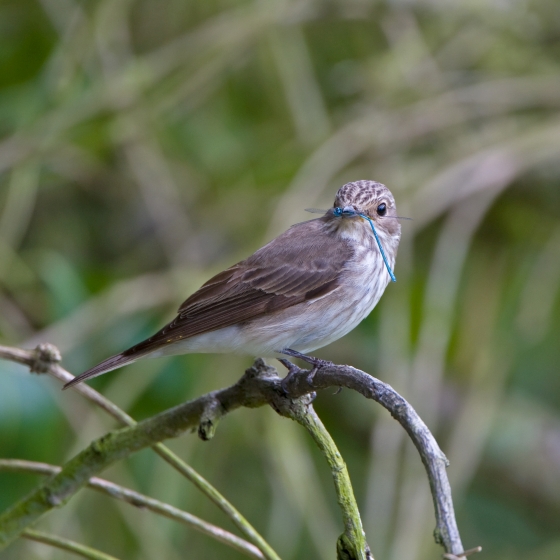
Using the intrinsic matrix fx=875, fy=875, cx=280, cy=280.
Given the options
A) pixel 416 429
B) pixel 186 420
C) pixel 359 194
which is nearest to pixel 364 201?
pixel 359 194

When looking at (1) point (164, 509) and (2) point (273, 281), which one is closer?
Result: (1) point (164, 509)

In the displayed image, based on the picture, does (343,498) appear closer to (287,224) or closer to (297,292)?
(297,292)

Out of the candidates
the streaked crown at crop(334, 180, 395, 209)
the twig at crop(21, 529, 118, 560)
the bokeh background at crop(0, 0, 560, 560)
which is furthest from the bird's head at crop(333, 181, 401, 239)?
the twig at crop(21, 529, 118, 560)

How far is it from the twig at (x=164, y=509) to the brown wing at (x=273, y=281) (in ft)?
3.49

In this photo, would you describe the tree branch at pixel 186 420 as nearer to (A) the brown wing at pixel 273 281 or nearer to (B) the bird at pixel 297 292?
(B) the bird at pixel 297 292

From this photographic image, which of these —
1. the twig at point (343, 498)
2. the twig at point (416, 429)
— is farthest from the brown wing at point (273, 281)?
the twig at point (343, 498)

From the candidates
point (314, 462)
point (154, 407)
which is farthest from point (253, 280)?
point (314, 462)

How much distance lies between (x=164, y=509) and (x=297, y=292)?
1.34 meters

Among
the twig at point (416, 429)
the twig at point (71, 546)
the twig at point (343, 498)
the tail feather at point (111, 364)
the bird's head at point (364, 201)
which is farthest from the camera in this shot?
the bird's head at point (364, 201)

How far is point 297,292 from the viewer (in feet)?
9.94

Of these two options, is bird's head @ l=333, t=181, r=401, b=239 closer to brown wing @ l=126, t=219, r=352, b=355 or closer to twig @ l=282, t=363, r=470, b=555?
brown wing @ l=126, t=219, r=352, b=355

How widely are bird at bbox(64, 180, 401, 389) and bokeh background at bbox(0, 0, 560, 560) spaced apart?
386 millimetres

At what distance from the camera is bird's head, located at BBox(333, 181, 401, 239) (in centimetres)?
293

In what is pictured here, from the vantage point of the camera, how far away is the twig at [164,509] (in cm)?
Answer: 177
